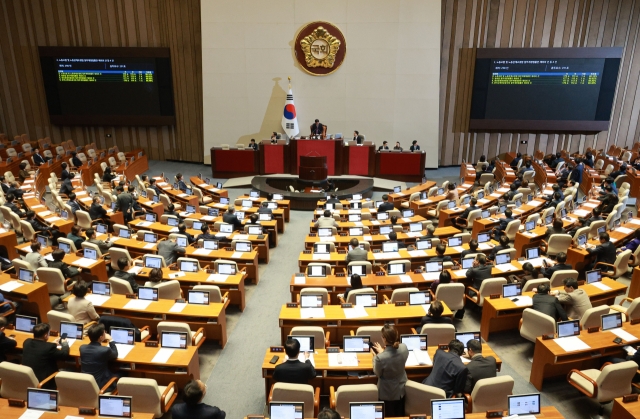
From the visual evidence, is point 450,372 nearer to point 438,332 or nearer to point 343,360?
point 438,332

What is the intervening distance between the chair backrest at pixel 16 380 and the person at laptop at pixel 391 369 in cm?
377

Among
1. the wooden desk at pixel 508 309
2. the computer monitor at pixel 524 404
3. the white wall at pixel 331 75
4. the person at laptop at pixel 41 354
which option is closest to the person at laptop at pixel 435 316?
the wooden desk at pixel 508 309

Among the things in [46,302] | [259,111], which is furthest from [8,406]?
[259,111]

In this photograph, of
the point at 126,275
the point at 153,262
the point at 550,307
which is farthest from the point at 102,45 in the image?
the point at 550,307

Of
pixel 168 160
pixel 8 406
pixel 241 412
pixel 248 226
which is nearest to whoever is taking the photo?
pixel 8 406

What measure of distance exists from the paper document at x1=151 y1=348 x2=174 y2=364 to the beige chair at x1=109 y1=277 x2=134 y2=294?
1944 millimetres

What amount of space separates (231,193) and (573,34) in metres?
15.0

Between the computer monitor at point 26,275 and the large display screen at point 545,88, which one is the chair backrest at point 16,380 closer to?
the computer monitor at point 26,275

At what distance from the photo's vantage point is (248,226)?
10484 millimetres

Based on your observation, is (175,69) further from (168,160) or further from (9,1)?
(9,1)

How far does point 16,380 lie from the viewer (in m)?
5.07

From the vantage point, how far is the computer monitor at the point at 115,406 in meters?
4.63

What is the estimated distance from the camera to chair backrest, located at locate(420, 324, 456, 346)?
5.93 meters

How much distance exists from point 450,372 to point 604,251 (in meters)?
5.43
